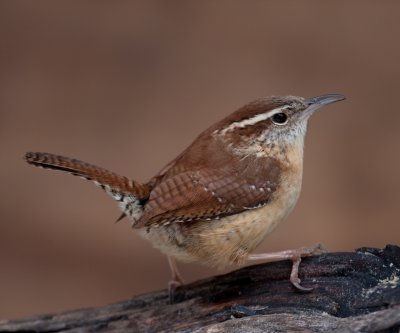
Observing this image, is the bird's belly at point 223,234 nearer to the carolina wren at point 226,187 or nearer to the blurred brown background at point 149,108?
the carolina wren at point 226,187

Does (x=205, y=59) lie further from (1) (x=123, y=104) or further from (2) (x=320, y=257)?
(2) (x=320, y=257)

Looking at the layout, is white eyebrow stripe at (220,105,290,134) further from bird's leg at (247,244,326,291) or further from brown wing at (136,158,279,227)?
bird's leg at (247,244,326,291)

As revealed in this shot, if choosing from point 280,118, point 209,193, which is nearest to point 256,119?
point 280,118

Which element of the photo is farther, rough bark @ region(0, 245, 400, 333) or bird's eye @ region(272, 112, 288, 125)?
bird's eye @ region(272, 112, 288, 125)

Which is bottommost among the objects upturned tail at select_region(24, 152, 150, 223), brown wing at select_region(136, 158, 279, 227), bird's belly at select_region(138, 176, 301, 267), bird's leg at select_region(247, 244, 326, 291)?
bird's leg at select_region(247, 244, 326, 291)

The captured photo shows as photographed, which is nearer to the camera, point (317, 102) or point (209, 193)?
point (209, 193)

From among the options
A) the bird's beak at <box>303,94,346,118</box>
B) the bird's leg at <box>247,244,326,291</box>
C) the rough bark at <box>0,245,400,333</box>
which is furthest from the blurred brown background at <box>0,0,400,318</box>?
the bird's leg at <box>247,244,326,291</box>

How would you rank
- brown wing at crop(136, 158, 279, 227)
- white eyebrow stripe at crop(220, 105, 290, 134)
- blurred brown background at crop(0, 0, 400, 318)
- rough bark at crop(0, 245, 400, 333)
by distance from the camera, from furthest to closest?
blurred brown background at crop(0, 0, 400, 318), white eyebrow stripe at crop(220, 105, 290, 134), brown wing at crop(136, 158, 279, 227), rough bark at crop(0, 245, 400, 333)

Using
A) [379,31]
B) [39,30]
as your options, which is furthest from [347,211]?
[39,30]

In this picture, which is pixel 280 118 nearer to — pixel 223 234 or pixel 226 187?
pixel 226 187
